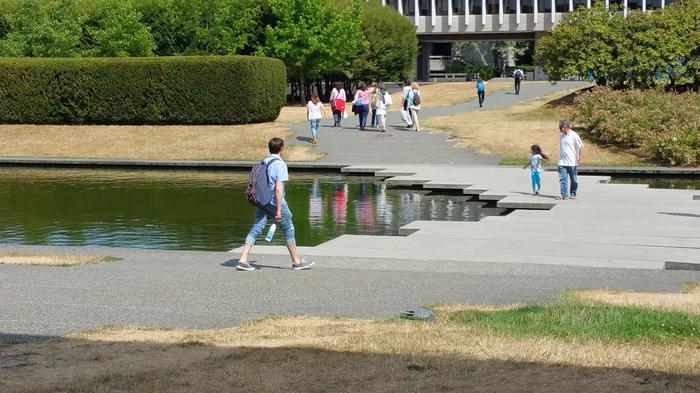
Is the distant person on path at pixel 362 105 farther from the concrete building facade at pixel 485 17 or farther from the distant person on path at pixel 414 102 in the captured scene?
the concrete building facade at pixel 485 17

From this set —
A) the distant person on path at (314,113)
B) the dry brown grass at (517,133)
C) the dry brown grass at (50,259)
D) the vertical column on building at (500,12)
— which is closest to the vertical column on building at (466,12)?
the vertical column on building at (500,12)

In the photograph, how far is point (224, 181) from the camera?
94.8 ft

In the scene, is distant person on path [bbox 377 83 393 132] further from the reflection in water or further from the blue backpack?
the blue backpack

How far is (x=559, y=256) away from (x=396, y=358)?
7.15 metres

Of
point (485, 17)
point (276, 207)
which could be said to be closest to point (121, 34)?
point (276, 207)

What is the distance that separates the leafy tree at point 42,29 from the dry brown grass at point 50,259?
34.6m

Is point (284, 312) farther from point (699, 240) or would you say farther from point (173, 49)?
point (173, 49)

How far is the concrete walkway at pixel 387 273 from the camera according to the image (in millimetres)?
11141

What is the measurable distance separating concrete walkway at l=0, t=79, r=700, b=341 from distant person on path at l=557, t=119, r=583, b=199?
2.51 ft

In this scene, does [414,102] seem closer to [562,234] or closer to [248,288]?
[562,234]

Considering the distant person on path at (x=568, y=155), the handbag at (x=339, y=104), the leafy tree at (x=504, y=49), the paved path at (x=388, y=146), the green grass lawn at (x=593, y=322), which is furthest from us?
the leafy tree at (x=504, y=49)

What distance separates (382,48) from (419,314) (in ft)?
179

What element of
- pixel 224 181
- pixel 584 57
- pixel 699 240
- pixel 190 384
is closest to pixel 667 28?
pixel 584 57

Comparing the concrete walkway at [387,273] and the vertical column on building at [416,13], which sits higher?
the vertical column on building at [416,13]
